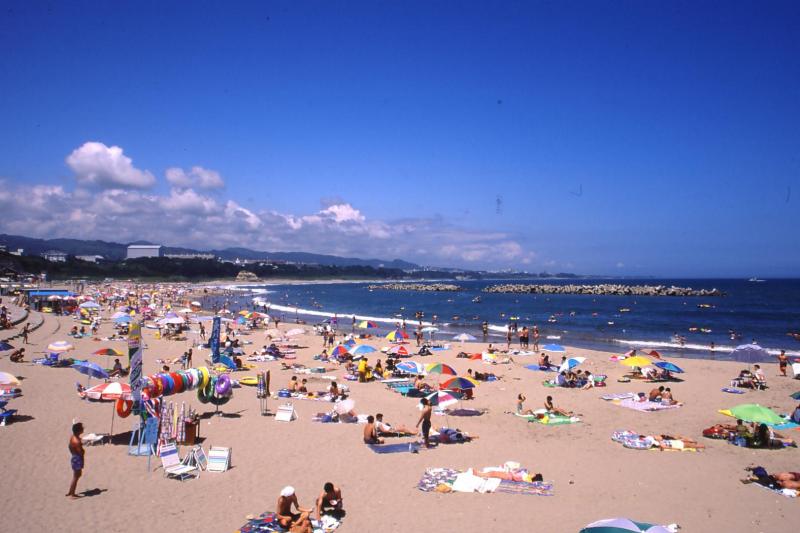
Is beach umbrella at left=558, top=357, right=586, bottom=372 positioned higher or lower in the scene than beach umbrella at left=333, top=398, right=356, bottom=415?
higher

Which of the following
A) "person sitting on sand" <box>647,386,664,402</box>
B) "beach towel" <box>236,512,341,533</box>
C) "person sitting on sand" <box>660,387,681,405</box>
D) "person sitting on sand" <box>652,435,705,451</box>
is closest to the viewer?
"beach towel" <box>236,512,341,533</box>

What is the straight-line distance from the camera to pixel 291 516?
7242 mm

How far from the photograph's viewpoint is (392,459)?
33.7ft

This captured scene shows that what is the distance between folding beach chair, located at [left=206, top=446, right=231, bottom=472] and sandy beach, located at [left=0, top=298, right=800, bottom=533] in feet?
0.48

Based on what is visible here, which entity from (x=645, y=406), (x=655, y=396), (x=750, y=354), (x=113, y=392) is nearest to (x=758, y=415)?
(x=645, y=406)

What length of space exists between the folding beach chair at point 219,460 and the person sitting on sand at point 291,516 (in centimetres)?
249

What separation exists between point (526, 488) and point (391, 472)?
2.42 meters

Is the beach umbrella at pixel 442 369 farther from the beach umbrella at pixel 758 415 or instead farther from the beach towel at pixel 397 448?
the beach umbrella at pixel 758 415

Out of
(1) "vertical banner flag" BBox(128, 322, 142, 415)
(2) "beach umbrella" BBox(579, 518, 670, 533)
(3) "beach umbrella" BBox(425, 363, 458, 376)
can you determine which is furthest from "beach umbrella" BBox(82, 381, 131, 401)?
(2) "beach umbrella" BBox(579, 518, 670, 533)

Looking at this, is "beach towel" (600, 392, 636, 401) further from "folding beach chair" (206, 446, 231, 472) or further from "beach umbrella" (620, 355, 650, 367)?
"folding beach chair" (206, 446, 231, 472)

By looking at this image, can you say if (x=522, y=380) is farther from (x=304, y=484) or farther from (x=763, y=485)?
(x=304, y=484)

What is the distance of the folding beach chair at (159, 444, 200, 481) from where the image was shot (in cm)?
893

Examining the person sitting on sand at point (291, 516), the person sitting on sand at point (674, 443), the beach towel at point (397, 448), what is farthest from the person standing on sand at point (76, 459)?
the person sitting on sand at point (674, 443)

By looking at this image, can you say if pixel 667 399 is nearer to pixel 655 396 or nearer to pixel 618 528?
pixel 655 396
